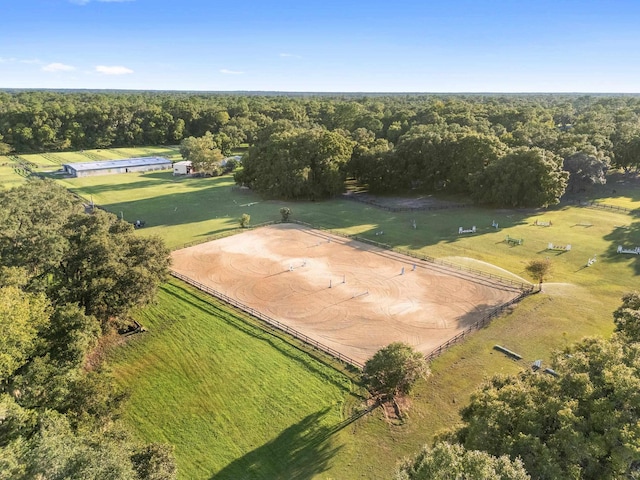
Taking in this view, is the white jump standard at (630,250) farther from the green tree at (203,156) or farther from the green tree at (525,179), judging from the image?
the green tree at (203,156)

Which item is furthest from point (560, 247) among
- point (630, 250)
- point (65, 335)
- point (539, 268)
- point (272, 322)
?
point (65, 335)

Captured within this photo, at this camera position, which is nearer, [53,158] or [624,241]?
[624,241]

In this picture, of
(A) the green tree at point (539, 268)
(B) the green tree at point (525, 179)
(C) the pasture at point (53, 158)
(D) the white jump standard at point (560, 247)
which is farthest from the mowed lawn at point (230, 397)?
(C) the pasture at point (53, 158)

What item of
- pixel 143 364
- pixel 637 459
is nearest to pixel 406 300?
pixel 143 364

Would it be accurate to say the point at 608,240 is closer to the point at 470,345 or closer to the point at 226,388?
the point at 470,345

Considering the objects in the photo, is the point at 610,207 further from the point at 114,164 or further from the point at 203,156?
the point at 114,164

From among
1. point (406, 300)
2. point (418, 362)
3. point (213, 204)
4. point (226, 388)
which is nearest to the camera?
point (418, 362)
